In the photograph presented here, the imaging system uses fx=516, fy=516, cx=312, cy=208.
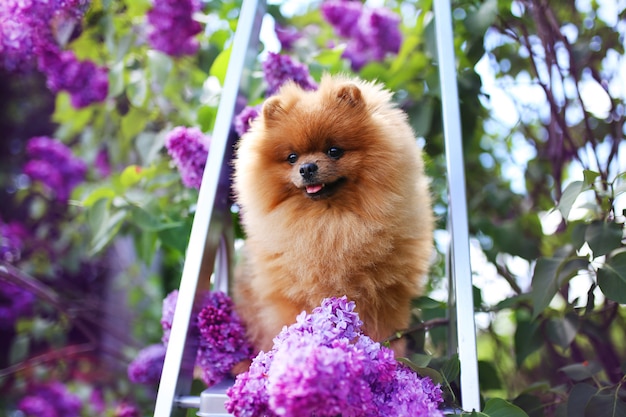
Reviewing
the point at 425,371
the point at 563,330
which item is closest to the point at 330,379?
the point at 425,371

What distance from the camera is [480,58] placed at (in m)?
1.67

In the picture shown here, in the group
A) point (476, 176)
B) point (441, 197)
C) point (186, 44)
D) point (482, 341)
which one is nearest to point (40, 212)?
point (186, 44)

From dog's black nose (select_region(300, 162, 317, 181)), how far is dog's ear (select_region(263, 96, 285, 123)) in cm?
17

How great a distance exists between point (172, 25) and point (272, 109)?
2.73ft

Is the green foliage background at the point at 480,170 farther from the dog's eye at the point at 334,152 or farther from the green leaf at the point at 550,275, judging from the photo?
the dog's eye at the point at 334,152

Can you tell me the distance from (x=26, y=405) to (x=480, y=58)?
7.32ft

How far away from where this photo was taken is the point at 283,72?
4.73 feet

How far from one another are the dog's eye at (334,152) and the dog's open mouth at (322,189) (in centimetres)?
5

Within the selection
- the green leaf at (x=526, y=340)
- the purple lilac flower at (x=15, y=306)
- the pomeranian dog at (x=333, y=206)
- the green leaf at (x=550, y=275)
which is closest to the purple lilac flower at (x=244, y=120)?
the pomeranian dog at (x=333, y=206)

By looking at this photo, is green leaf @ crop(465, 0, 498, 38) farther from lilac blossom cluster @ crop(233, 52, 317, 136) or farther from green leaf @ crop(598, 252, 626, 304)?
green leaf @ crop(598, 252, 626, 304)

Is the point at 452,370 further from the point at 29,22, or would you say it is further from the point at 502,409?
the point at 29,22

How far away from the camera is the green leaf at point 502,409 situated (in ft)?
2.85

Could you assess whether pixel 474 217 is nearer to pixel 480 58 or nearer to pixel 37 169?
pixel 480 58

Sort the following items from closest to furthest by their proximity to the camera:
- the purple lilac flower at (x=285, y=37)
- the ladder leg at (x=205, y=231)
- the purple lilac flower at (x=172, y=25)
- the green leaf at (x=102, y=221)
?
the ladder leg at (x=205, y=231), the green leaf at (x=102, y=221), the purple lilac flower at (x=172, y=25), the purple lilac flower at (x=285, y=37)
